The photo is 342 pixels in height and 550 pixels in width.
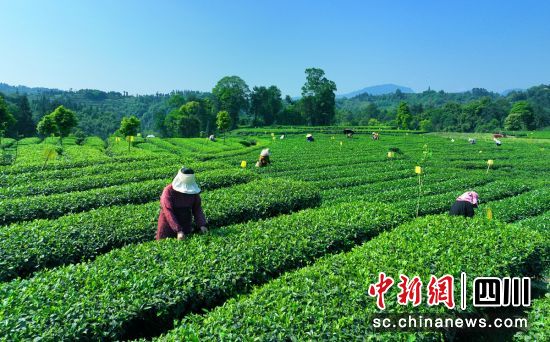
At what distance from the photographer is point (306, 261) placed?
687 cm

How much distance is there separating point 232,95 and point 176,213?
257 feet

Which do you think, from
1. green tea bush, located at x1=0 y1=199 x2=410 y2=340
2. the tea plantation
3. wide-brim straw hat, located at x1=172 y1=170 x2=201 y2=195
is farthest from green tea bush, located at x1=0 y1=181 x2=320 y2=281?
wide-brim straw hat, located at x1=172 y1=170 x2=201 y2=195

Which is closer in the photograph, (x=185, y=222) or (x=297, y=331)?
(x=297, y=331)

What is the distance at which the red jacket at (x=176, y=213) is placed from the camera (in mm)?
7336

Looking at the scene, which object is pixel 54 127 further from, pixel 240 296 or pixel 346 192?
pixel 240 296

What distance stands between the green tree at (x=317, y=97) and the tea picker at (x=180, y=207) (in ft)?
268

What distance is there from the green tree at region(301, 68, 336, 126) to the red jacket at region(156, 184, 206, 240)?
81.5 meters

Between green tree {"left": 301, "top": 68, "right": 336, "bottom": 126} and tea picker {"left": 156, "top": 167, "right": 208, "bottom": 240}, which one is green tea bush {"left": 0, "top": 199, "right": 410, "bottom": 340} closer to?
tea picker {"left": 156, "top": 167, "right": 208, "bottom": 240}

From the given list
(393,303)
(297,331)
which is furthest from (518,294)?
(297,331)

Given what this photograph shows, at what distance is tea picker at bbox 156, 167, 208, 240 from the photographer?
7262mm

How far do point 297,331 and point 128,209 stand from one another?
6.89 metres

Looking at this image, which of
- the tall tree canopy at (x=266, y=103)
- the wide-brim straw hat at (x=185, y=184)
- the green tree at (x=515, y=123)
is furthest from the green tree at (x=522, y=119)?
the wide-brim straw hat at (x=185, y=184)

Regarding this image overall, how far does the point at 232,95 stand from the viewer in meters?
83.4

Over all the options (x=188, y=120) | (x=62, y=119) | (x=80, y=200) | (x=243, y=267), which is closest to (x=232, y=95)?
(x=188, y=120)
